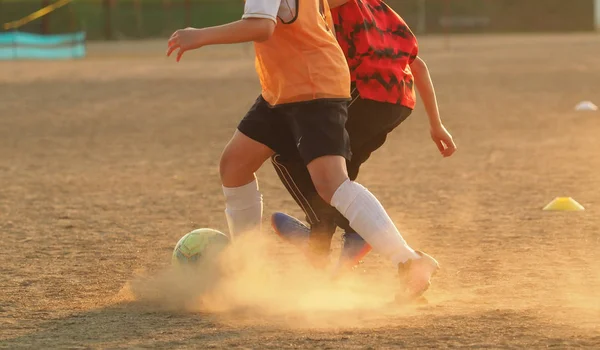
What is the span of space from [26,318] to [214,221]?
2782 millimetres

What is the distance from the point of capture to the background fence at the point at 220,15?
4641 centimetres

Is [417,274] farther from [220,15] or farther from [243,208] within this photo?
[220,15]

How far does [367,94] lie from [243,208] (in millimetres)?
725

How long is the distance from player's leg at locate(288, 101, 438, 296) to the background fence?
3691 centimetres

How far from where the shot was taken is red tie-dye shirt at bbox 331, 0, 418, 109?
17.2ft

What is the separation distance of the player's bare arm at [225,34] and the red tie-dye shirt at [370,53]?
86cm

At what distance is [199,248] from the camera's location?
5.34 meters

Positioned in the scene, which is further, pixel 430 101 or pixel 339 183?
pixel 430 101

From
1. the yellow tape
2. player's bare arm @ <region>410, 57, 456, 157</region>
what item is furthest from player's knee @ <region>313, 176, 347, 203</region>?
the yellow tape

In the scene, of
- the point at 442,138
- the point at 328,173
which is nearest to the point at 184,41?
the point at 328,173

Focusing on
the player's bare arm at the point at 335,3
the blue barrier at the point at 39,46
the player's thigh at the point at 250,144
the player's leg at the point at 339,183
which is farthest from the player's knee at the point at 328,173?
the blue barrier at the point at 39,46

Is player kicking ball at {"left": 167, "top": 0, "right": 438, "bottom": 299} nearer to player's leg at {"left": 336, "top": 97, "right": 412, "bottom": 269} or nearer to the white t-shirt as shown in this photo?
the white t-shirt

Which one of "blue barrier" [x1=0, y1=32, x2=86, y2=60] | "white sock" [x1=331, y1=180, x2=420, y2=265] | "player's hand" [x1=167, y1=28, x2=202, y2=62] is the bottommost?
"blue barrier" [x1=0, y1=32, x2=86, y2=60]

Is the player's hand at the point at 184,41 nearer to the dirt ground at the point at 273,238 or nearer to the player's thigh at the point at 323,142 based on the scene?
the player's thigh at the point at 323,142
